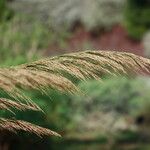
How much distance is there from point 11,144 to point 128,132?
2.89 metres

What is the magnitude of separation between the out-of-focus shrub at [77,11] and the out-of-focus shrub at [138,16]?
2.26ft

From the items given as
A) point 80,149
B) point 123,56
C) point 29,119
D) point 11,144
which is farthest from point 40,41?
point 123,56

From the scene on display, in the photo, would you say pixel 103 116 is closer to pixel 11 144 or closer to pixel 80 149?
pixel 80 149

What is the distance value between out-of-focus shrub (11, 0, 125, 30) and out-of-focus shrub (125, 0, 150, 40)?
0.69m

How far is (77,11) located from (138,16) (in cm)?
204

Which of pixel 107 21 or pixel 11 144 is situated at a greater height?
pixel 107 21

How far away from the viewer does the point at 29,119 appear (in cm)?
869

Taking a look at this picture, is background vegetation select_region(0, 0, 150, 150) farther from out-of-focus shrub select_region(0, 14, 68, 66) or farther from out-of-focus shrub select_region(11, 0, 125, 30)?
out-of-focus shrub select_region(11, 0, 125, 30)

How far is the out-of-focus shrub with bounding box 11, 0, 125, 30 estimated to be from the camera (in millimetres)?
18781

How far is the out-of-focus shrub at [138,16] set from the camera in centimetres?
1770

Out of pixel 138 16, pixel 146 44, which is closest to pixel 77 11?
pixel 138 16

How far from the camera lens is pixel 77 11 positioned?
19.3 meters

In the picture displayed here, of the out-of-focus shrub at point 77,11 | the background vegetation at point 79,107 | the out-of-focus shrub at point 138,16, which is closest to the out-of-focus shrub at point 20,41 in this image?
the background vegetation at point 79,107

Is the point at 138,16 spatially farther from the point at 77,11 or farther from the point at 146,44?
the point at 77,11
